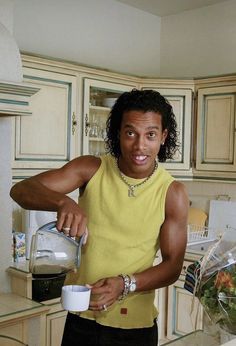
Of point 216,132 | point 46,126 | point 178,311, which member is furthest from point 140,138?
point 178,311

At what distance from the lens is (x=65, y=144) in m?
2.76

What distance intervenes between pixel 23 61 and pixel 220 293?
1879mm

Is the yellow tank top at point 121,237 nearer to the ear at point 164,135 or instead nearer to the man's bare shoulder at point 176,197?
the man's bare shoulder at point 176,197

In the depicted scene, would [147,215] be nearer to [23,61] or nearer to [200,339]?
[200,339]

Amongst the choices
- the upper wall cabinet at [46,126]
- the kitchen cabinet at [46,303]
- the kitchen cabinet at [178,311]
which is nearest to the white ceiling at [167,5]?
the upper wall cabinet at [46,126]

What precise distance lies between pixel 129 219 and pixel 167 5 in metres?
2.62

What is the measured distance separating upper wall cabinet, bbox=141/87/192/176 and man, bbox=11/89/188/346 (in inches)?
72.7

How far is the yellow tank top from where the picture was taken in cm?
134

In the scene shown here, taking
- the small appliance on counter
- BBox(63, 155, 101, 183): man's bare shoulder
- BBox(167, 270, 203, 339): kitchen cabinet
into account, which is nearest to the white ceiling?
BBox(167, 270, 203, 339): kitchen cabinet

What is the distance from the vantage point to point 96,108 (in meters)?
2.96

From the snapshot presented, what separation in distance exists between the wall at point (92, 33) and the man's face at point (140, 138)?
1.82m

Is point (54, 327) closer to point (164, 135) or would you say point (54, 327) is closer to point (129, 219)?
point (129, 219)

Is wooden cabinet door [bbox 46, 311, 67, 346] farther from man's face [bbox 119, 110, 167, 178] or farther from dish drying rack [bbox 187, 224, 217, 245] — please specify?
man's face [bbox 119, 110, 167, 178]

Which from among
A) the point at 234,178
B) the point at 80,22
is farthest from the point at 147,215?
the point at 80,22
